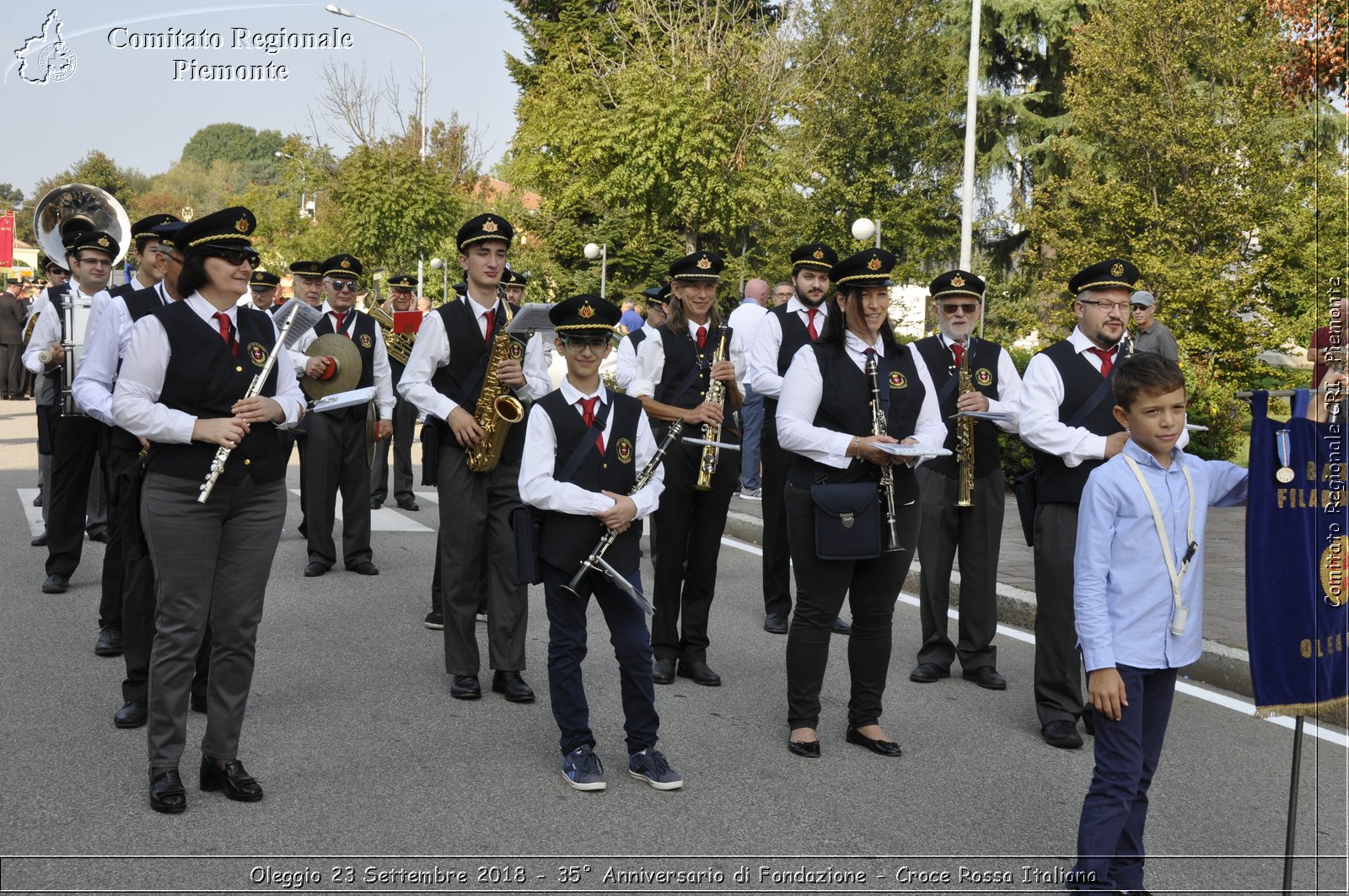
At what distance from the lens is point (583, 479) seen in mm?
5305

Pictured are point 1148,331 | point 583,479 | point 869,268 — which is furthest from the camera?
point 1148,331

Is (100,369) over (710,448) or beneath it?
over

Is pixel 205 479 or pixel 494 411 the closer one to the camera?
pixel 205 479

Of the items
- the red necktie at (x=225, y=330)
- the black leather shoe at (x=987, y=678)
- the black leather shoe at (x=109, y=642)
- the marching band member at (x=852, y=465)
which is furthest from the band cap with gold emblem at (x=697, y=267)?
the black leather shoe at (x=109, y=642)

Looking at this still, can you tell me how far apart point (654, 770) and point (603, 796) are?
0.25m

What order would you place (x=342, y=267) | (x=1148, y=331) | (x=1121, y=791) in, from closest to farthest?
(x=1121, y=791)
(x=342, y=267)
(x=1148, y=331)

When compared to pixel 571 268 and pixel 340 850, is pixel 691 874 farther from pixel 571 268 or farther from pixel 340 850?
pixel 571 268

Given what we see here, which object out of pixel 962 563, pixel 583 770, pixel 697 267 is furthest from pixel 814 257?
pixel 583 770

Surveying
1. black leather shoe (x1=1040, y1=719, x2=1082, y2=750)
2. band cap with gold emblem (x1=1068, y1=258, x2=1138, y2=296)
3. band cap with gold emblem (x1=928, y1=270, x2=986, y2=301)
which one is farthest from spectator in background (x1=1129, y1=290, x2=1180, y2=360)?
black leather shoe (x1=1040, y1=719, x2=1082, y2=750)

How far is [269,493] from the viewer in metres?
5.09

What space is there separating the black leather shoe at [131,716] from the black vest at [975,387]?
4225 millimetres

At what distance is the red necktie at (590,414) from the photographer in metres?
5.32

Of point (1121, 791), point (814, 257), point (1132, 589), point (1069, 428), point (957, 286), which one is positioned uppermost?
point (814, 257)

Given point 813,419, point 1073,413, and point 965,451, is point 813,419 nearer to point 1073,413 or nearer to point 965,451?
point 1073,413
